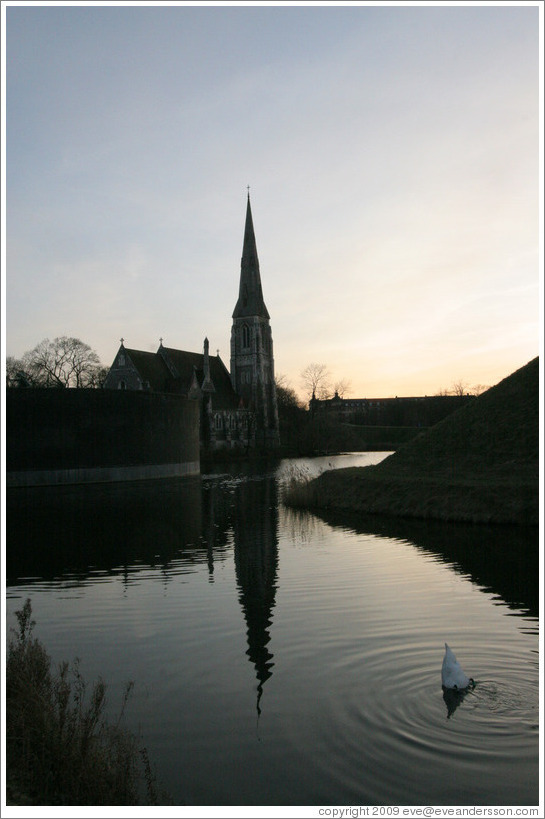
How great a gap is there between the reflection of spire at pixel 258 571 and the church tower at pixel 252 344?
69847 millimetres

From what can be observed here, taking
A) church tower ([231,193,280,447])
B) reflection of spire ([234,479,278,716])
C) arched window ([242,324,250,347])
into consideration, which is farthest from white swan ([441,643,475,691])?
arched window ([242,324,250,347])

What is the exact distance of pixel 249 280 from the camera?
10281cm

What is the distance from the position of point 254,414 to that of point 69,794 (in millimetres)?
93927

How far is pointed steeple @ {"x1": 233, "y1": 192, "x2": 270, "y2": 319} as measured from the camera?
102375 millimetres

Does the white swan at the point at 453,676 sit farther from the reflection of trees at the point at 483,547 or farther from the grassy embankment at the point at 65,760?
the reflection of trees at the point at 483,547

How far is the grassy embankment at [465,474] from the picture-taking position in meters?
Result: 21.4

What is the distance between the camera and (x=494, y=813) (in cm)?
532

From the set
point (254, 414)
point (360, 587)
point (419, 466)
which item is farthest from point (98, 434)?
point (254, 414)

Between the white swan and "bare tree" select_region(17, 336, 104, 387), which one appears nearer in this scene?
the white swan

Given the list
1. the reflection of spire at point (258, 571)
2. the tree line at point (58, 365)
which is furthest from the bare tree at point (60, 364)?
the reflection of spire at point (258, 571)

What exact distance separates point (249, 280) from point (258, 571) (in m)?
90.4

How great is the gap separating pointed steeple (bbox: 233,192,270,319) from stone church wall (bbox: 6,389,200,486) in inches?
2037

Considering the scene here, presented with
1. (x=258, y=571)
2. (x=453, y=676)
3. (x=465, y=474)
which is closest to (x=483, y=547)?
(x=258, y=571)

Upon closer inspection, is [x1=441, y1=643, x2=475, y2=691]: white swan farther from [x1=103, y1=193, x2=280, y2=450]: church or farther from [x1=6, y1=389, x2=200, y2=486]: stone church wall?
[x1=103, y1=193, x2=280, y2=450]: church
